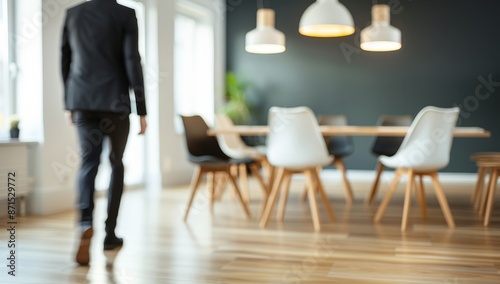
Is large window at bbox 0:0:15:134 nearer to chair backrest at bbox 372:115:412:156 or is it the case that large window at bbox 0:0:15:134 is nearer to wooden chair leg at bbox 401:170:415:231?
wooden chair leg at bbox 401:170:415:231

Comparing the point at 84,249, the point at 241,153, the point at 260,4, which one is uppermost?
the point at 260,4

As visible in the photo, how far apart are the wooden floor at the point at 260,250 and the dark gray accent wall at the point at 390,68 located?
299 centimetres

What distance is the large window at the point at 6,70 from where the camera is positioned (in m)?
4.34

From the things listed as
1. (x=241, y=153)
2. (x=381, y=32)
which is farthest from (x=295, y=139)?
(x=381, y=32)

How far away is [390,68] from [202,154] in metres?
3.61

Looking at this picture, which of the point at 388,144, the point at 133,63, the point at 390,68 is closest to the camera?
the point at 133,63

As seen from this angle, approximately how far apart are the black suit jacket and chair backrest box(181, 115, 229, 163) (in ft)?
4.98

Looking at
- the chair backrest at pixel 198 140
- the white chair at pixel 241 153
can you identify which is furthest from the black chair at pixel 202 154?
the white chair at pixel 241 153

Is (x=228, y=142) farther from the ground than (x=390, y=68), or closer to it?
closer to it

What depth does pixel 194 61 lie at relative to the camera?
7.61 metres

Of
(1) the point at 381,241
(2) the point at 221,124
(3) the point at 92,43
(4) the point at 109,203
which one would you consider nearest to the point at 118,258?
(4) the point at 109,203

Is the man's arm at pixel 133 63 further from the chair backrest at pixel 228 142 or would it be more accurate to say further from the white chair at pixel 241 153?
the chair backrest at pixel 228 142

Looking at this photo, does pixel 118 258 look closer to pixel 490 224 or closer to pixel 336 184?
pixel 490 224

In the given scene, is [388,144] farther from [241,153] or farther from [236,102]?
[236,102]
